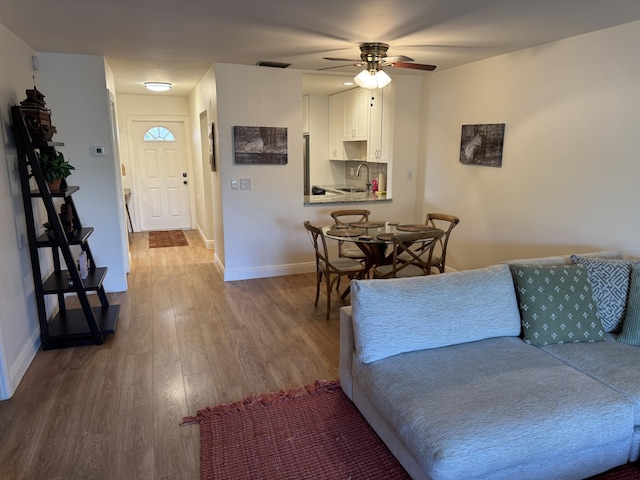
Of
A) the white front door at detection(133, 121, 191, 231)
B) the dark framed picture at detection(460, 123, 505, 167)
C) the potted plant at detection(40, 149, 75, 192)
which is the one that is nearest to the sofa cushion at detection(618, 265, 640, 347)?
the dark framed picture at detection(460, 123, 505, 167)

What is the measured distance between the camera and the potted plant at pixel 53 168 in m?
3.10

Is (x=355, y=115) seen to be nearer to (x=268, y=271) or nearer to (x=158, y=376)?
(x=268, y=271)

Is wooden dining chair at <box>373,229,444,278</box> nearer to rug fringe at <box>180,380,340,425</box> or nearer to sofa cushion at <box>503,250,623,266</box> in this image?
sofa cushion at <box>503,250,623,266</box>

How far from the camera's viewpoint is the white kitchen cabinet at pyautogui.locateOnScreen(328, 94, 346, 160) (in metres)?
6.76

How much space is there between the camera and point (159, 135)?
25.0 ft

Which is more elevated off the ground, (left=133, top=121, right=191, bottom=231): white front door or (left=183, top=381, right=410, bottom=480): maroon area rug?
(left=133, top=121, right=191, bottom=231): white front door

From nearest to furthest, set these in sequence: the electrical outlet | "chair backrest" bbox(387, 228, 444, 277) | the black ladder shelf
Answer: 1. the black ladder shelf
2. "chair backrest" bbox(387, 228, 444, 277)
3. the electrical outlet

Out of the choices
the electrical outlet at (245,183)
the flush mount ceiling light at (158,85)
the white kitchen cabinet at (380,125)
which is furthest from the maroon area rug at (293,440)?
the flush mount ceiling light at (158,85)

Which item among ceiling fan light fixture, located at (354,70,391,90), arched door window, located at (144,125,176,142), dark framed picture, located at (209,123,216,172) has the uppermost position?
ceiling fan light fixture, located at (354,70,391,90)

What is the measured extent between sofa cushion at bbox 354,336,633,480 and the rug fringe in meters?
0.59

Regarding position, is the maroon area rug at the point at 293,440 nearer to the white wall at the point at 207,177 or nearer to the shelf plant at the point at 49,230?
the shelf plant at the point at 49,230

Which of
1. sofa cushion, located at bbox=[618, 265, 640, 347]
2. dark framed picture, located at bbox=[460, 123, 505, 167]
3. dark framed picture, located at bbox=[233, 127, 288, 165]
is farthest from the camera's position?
dark framed picture, located at bbox=[233, 127, 288, 165]

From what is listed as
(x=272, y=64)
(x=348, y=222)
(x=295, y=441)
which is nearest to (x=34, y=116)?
(x=272, y=64)

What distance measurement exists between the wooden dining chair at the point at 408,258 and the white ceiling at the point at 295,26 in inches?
59.9
